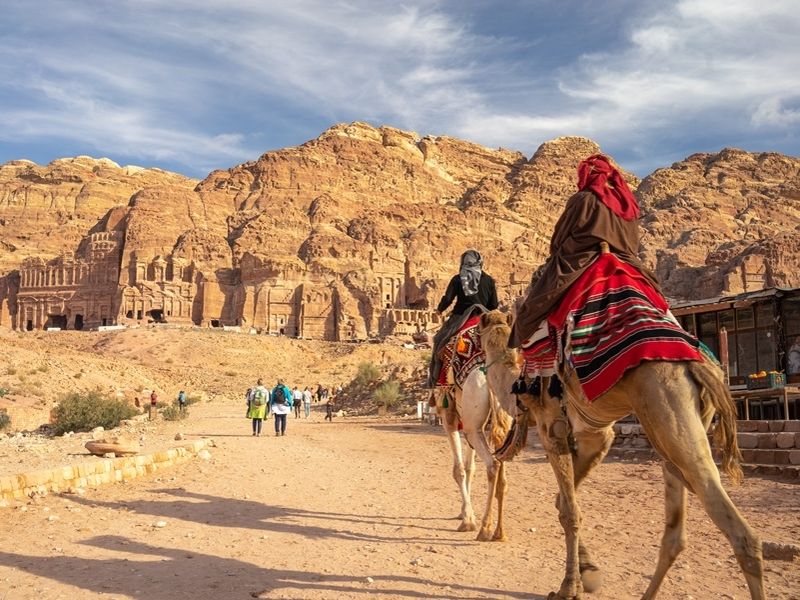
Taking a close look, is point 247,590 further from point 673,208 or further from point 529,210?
point 529,210

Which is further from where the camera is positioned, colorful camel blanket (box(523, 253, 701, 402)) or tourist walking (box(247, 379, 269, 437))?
tourist walking (box(247, 379, 269, 437))

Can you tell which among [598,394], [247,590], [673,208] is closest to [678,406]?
[598,394]

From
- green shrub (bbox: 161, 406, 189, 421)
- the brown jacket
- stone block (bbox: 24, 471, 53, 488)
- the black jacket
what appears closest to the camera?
the brown jacket

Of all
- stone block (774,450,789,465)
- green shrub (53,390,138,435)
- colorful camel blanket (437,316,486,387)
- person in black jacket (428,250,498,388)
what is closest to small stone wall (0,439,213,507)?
person in black jacket (428,250,498,388)

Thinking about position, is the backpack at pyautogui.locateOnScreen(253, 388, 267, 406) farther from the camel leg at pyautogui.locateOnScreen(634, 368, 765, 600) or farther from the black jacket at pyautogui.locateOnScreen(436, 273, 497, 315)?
the camel leg at pyautogui.locateOnScreen(634, 368, 765, 600)

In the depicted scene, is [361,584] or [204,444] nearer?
[361,584]

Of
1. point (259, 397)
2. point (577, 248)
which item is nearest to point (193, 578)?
point (577, 248)

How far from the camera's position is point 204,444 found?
14.3 m

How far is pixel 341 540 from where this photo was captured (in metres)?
6.80

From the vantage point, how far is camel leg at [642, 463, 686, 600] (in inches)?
165

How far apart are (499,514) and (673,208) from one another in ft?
384

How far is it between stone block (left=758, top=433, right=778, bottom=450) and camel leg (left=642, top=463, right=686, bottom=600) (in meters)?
7.89

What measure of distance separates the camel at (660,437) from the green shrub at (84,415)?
17392 mm

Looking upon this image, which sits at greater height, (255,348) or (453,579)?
(255,348)
